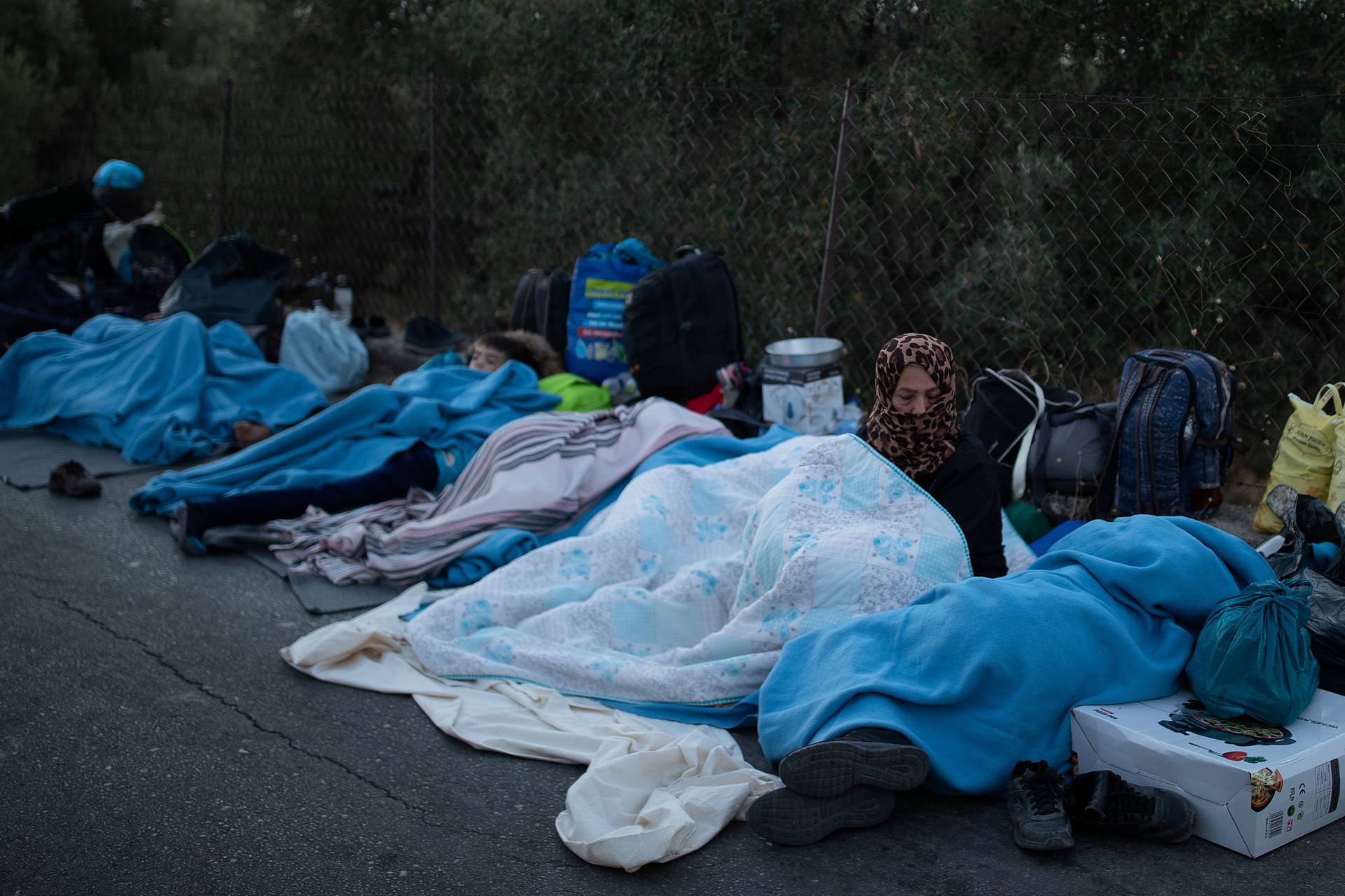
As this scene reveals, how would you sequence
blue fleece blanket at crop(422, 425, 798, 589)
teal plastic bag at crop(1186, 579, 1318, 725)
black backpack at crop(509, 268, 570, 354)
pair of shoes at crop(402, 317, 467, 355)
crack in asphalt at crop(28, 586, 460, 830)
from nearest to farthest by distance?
teal plastic bag at crop(1186, 579, 1318, 725) → crack in asphalt at crop(28, 586, 460, 830) → blue fleece blanket at crop(422, 425, 798, 589) → black backpack at crop(509, 268, 570, 354) → pair of shoes at crop(402, 317, 467, 355)

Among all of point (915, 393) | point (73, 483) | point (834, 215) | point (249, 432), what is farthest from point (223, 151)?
point (915, 393)

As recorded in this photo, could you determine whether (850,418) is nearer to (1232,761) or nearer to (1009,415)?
(1009,415)

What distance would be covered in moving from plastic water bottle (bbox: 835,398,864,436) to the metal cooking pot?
0.28 m

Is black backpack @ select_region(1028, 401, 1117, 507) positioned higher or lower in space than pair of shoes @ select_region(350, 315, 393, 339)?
higher

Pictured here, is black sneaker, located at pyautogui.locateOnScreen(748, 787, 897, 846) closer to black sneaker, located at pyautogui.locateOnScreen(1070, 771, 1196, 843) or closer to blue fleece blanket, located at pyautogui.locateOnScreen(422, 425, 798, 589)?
black sneaker, located at pyautogui.locateOnScreen(1070, 771, 1196, 843)

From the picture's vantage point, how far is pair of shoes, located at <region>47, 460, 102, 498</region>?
5.50 meters

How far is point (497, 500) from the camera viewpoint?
15.7 feet

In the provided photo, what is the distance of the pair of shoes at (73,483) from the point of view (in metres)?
5.50

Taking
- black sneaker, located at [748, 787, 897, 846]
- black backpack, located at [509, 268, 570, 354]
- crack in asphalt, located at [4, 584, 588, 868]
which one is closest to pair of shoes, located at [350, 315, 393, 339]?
black backpack, located at [509, 268, 570, 354]

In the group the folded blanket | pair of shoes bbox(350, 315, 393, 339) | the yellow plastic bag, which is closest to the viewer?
the folded blanket

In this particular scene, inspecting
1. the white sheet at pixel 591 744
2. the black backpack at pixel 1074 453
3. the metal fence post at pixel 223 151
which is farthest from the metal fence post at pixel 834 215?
the metal fence post at pixel 223 151

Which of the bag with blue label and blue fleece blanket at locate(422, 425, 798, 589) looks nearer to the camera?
blue fleece blanket at locate(422, 425, 798, 589)

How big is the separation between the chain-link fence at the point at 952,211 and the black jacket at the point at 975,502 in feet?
5.93

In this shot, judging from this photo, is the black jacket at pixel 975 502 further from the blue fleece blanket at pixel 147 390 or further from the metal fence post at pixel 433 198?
the metal fence post at pixel 433 198
